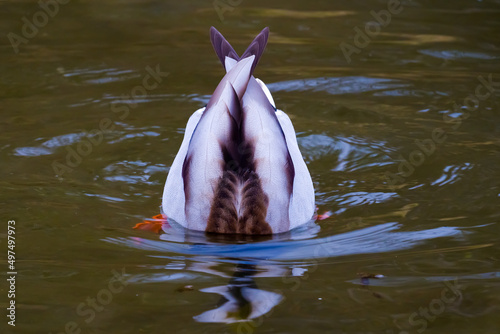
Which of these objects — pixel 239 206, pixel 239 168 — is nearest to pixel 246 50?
pixel 239 168

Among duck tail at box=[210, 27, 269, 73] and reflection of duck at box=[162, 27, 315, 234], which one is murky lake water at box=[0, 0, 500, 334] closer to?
reflection of duck at box=[162, 27, 315, 234]

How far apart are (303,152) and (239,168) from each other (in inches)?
65.3

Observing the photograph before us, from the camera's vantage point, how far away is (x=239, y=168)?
4.38 metres

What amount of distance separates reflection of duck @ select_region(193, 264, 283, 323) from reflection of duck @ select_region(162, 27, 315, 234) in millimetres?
520

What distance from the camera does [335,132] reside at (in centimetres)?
621

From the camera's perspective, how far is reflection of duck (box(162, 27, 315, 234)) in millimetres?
4352

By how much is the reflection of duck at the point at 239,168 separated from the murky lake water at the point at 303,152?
123mm

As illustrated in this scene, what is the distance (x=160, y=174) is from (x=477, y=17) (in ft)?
16.2

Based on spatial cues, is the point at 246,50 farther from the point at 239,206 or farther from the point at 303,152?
the point at 303,152

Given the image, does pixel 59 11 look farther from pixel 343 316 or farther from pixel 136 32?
pixel 343 316

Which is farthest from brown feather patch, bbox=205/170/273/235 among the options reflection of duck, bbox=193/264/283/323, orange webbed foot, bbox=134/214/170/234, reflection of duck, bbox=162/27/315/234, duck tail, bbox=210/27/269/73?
duck tail, bbox=210/27/269/73

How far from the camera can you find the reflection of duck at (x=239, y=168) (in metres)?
4.35

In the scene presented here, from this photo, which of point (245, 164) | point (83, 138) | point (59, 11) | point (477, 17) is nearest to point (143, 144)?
point (83, 138)

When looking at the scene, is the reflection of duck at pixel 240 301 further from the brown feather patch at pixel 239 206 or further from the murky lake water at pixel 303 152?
the brown feather patch at pixel 239 206
